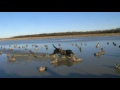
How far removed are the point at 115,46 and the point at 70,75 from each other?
192 inches

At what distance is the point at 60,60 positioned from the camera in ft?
25.6
